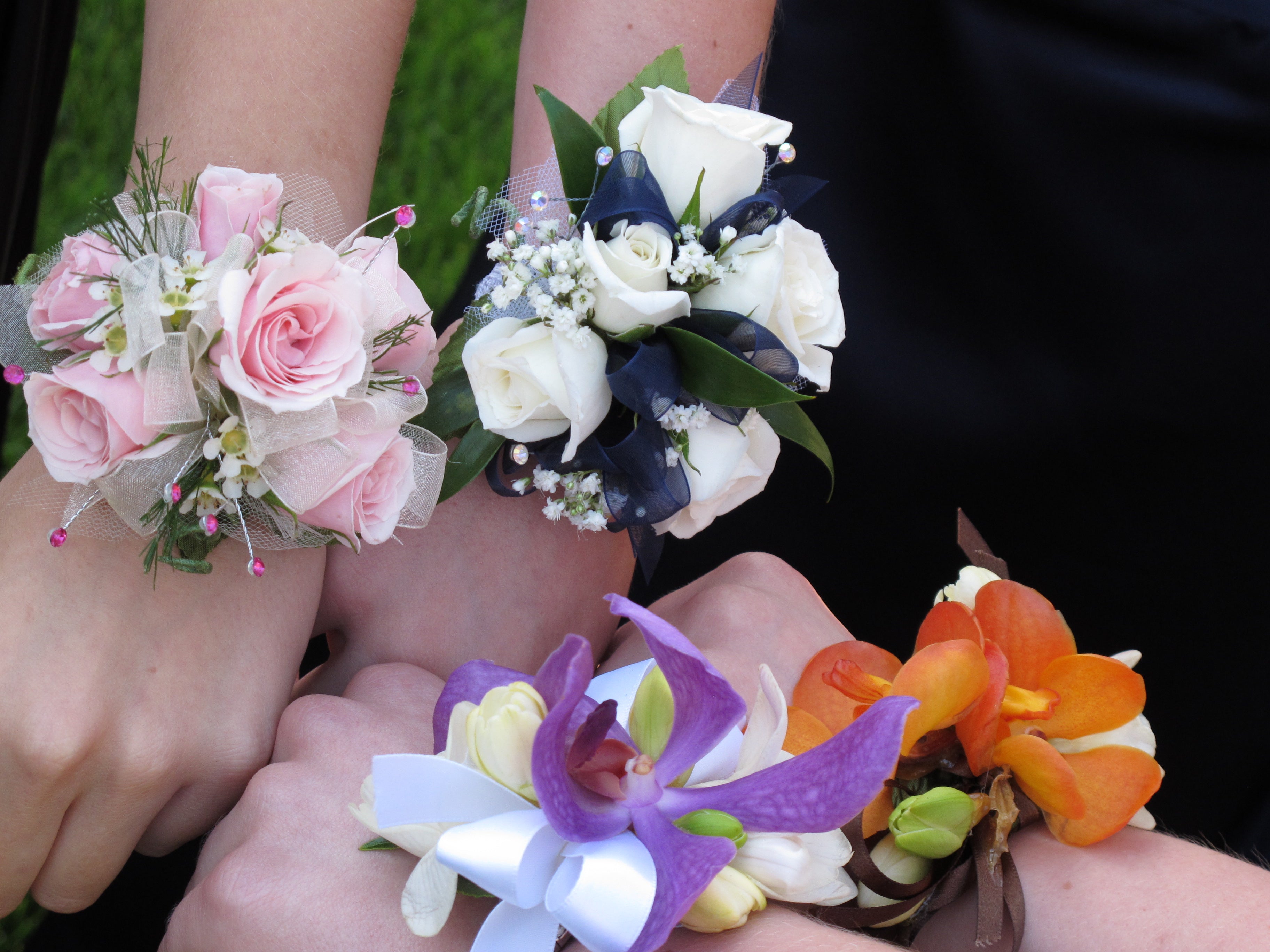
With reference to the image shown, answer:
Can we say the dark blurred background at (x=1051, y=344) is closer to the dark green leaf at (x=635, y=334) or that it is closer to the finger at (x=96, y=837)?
the finger at (x=96, y=837)

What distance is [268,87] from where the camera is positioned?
0.82 m

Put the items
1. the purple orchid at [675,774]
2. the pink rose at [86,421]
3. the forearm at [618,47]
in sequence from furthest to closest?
the forearm at [618,47], the pink rose at [86,421], the purple orchid at [675,774]

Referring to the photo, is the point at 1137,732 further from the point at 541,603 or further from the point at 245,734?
the point at 245,734

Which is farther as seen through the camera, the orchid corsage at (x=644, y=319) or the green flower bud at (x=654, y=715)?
the orchid corsage at (x=644, y=319)

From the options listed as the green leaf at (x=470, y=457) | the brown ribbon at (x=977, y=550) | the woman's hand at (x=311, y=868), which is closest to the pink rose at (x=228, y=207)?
the green leaf at (x=470, y=457)

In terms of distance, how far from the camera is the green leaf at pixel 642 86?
845 millimetres

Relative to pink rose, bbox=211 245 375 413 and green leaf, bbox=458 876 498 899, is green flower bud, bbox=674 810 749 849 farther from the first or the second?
pink rose, bbox=211 245 375 413

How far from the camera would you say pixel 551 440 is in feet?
2.66

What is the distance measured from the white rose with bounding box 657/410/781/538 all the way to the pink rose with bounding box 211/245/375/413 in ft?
0.88

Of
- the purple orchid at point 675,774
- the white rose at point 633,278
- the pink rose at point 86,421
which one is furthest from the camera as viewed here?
the white rose at point 633,278

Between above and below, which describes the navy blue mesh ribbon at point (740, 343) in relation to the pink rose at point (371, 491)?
above

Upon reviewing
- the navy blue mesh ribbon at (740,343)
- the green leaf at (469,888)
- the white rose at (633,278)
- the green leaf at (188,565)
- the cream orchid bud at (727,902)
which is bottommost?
the green leaf at (469,888)

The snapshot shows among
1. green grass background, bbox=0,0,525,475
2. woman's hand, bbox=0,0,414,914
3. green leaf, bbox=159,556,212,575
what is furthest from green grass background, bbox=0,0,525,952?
green leaf, bbox=159,556,212,575

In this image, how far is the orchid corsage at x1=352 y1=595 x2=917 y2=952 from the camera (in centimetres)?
50
